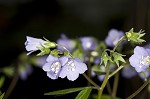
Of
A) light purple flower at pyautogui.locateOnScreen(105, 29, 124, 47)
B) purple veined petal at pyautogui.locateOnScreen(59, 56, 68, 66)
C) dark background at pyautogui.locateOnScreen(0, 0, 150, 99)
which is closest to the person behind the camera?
purple veined petal at pyautogui.locateOnScreen(59, 56, 68, 66)

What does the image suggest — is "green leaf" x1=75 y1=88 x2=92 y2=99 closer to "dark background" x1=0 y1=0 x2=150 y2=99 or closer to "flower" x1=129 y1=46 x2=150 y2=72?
"flower" x1=129 y1=46 x2=150 y2=72

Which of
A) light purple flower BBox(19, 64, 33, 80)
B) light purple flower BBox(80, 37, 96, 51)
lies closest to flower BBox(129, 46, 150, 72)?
light purple flower BBox(80, 37, 96, 51)

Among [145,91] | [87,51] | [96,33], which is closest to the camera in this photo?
[145,91]

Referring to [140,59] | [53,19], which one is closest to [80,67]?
[140,59]

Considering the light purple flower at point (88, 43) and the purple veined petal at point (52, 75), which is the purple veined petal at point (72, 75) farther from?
the light purple flower at point (88, 43)

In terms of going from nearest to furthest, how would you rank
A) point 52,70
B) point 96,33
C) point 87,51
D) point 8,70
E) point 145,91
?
point 52,70
point 145,91
point 87,51
point 8,70
point 96,33

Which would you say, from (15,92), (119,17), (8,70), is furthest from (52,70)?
(119,17)

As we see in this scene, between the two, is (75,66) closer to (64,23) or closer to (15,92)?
(15,92)
